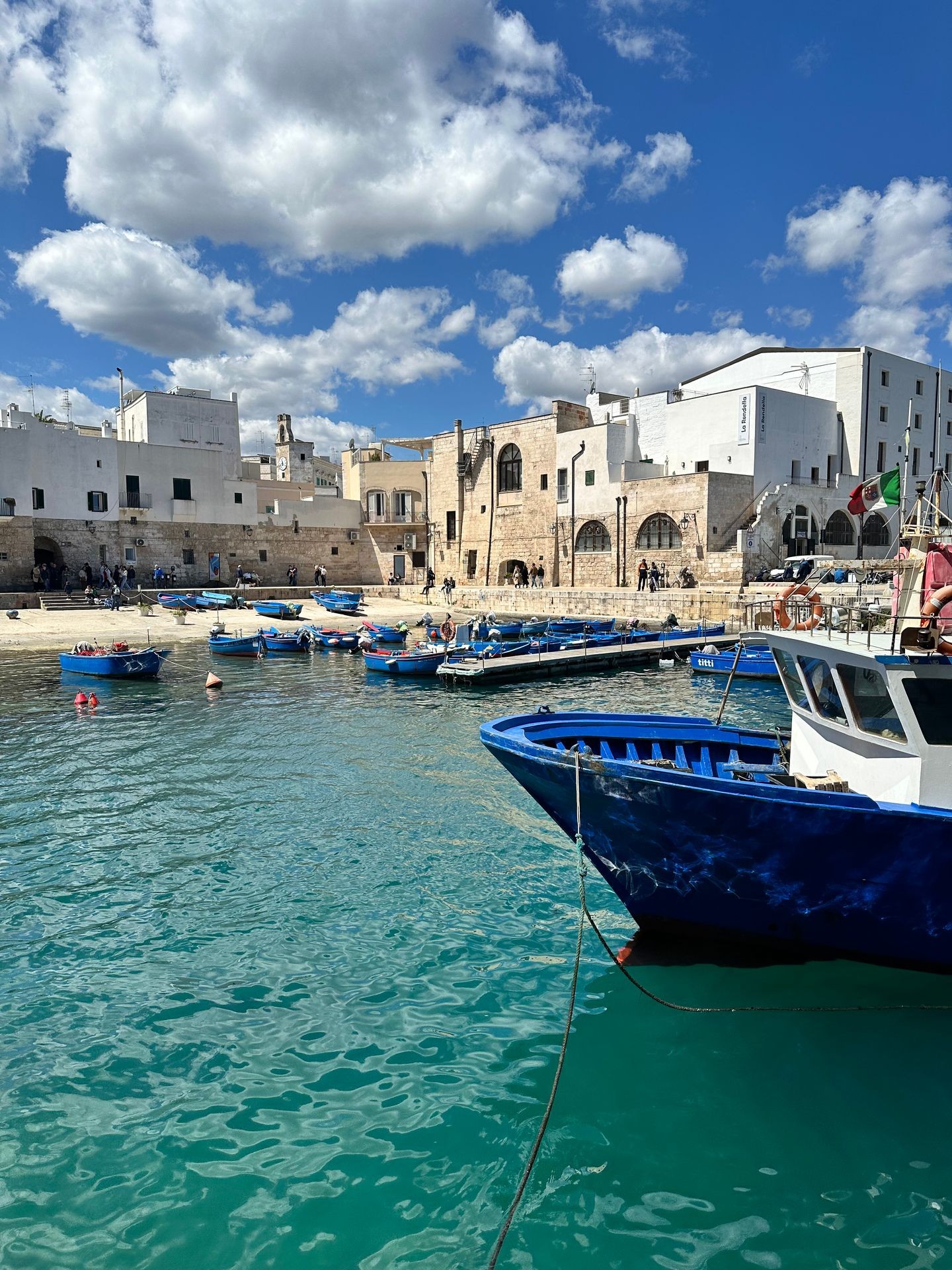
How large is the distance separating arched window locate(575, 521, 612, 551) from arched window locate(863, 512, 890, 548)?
42.5 ft

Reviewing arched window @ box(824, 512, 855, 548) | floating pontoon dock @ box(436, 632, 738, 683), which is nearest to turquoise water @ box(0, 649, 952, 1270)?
floating pontoon dock @ box(436, 632, 738, 683)

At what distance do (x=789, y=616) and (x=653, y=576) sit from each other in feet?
95.0

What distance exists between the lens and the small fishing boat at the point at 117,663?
2227 cm

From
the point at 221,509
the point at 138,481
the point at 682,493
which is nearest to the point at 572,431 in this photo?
the point at 682,493

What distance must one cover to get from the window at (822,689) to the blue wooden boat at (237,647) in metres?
22.7

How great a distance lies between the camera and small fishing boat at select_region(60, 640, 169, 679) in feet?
73.0

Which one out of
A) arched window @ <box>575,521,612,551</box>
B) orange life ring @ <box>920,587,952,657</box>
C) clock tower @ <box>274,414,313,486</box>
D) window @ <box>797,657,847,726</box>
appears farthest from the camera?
clock tower @ <box>274,414,313,486</box>

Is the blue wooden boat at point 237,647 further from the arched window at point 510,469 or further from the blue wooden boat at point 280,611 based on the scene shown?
the arched window at point 510,469

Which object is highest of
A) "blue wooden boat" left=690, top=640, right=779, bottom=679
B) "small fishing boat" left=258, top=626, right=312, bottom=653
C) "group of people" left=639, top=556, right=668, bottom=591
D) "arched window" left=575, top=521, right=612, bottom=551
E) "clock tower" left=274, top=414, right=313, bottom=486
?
"clock tower" left=274, top=414, right=313, bottom=486

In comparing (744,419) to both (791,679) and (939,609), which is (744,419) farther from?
(939,609)

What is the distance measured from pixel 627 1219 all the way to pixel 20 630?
31.3 m

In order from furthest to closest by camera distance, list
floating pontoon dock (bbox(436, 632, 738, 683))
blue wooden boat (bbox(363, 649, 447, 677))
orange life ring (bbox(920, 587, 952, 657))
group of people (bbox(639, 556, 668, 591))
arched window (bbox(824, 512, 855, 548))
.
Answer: arched window (bbox(824, 512, 855, 548))
group of people (bbox(639, 556, 668, 591))
blue wooden boat (bbox(363, 649, 447, 677))
floating pontoon dock (bbox(436, 632, 738, 683))
orange life ring (bbox(920, 587, 952, 657))

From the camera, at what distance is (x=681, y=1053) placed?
233 inches

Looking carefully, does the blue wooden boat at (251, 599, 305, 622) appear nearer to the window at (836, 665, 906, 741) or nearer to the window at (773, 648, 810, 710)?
the window at (773, 648, 810, 710)
